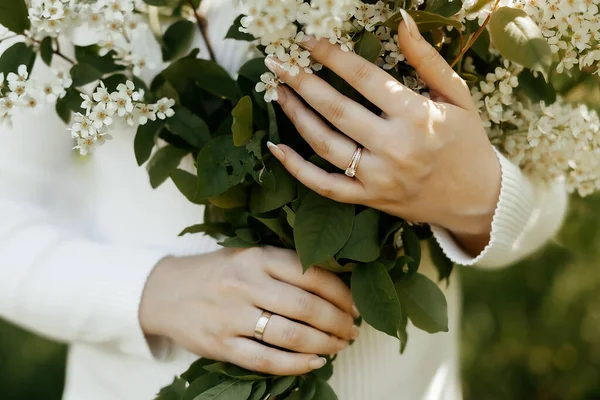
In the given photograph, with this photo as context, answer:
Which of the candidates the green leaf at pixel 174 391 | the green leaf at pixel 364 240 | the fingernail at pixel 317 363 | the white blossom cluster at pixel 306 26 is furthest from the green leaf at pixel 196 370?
the white blossom cluster at pixel 306 26

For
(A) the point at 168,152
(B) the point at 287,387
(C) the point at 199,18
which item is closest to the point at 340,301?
(B) the point at 287,387

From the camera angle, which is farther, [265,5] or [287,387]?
[287,387]

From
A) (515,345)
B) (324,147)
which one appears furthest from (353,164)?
(515,345)

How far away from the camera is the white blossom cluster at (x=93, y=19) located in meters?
→ 0.59

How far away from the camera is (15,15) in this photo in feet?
2.06

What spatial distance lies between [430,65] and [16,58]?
42 cm

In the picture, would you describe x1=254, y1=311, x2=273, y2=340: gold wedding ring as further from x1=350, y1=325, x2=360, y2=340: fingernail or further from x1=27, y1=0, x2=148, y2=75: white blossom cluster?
x1=27, y1=0, x2=148, y2=75: white blossom cluster

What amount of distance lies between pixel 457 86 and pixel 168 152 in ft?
1.08

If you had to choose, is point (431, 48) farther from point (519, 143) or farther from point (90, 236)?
point (90, 236)

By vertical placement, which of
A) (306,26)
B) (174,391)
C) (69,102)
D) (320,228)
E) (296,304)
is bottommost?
(174,391)

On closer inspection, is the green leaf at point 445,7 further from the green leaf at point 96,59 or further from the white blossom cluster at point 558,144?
the green leaf at point 96,59

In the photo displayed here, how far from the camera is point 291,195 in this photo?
0.66 m

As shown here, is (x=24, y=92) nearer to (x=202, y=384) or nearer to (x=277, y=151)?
(x=277, y=151)

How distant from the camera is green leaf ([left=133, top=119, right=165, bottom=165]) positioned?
2.23ft
